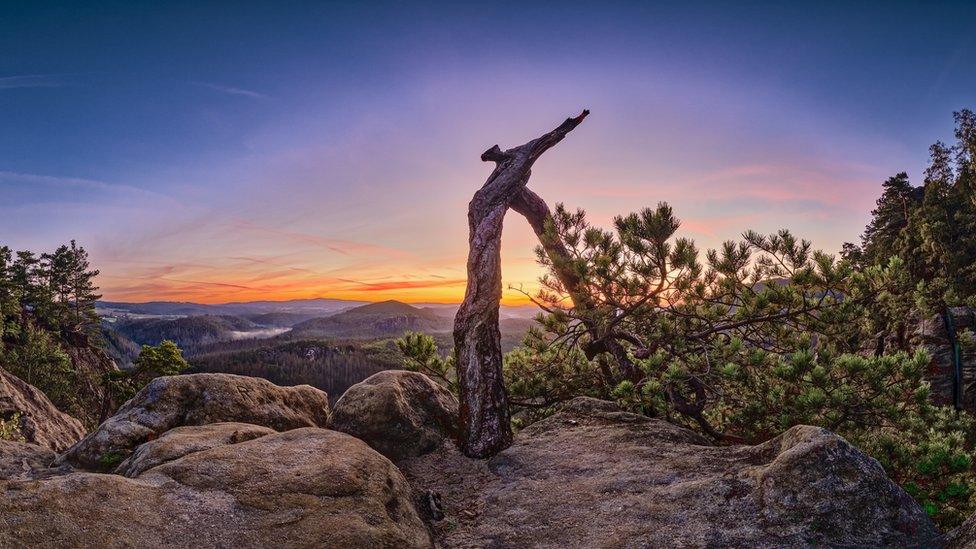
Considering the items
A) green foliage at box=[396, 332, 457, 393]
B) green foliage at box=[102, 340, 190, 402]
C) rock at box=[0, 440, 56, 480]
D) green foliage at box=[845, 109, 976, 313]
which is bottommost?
green foliage at box=[102, 340, 190, 402]

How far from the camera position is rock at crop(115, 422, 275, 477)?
605 cm

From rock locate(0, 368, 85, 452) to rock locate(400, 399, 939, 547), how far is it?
24.1 m

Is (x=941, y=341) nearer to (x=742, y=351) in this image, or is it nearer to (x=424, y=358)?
(x=742, y=351)

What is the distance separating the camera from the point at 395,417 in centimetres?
880

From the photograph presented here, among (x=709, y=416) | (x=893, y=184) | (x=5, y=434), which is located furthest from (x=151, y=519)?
(x=893, y=184)

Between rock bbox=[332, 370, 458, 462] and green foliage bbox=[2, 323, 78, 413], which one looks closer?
rock bbox=[332, 370, 458, 462]

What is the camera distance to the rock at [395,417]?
860cm

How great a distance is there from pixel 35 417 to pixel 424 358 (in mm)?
25648

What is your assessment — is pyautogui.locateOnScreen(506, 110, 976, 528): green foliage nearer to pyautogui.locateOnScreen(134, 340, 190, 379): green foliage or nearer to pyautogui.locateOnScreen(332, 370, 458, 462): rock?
pyautogui.locateOnScreen(332, 370, 458, 462): rock

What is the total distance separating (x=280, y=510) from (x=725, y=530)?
459 centimetres

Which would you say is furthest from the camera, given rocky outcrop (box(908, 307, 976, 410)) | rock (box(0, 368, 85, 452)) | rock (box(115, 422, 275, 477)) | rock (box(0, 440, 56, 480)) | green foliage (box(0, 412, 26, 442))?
rock (box(0, 368, 85, 452))

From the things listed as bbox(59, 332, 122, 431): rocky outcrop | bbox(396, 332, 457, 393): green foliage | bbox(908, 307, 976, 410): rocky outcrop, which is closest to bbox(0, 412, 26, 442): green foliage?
bbox(396, 332, 457, 393): green foliage

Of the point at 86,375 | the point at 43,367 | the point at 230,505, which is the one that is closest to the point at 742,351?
the point at 230,505

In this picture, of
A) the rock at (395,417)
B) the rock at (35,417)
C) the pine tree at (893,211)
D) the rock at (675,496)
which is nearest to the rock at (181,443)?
the rock at (395,417)
